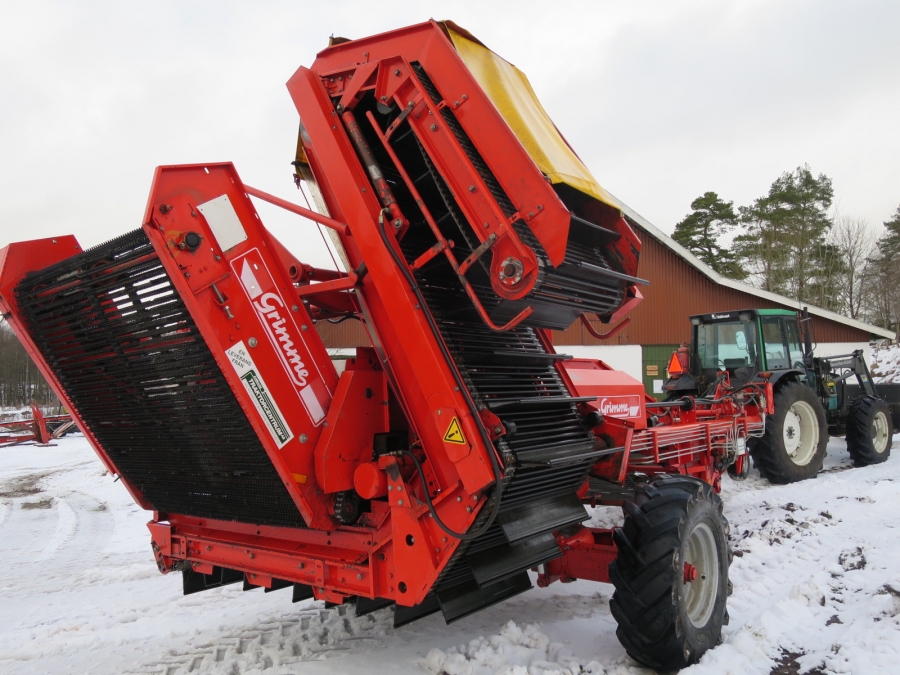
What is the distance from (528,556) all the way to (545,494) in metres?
0.33

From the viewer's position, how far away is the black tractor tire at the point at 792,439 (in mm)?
8062

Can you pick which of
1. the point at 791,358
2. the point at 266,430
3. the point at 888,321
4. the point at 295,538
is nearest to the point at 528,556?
the point at 295,538

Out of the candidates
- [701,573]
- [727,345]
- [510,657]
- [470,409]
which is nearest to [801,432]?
[727,345]

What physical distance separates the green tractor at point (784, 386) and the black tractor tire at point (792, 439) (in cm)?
1

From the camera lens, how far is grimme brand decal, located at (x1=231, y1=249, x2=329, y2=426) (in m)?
3.09

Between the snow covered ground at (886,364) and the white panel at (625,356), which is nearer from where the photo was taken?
the white panel at (625,356)

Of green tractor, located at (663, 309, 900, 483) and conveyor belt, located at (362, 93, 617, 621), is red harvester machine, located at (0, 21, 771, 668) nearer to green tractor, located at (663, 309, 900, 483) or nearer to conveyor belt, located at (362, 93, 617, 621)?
conveyor belt, located at (362, 93, 617, 621)

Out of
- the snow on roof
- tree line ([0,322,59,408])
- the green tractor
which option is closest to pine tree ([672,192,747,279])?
the snow on roof

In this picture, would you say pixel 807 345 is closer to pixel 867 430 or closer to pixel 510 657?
pixel 867 430

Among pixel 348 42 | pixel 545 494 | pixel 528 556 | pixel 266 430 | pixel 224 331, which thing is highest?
pixel 348 42

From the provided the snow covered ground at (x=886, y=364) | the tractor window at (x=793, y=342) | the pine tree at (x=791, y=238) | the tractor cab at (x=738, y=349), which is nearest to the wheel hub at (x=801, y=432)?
the tractor cab at (x=738, y=349)

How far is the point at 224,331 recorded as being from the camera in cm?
294

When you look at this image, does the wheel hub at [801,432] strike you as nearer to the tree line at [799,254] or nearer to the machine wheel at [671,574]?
the machine wheel at [671,574]

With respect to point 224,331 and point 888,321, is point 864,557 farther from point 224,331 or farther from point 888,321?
point 888,321
